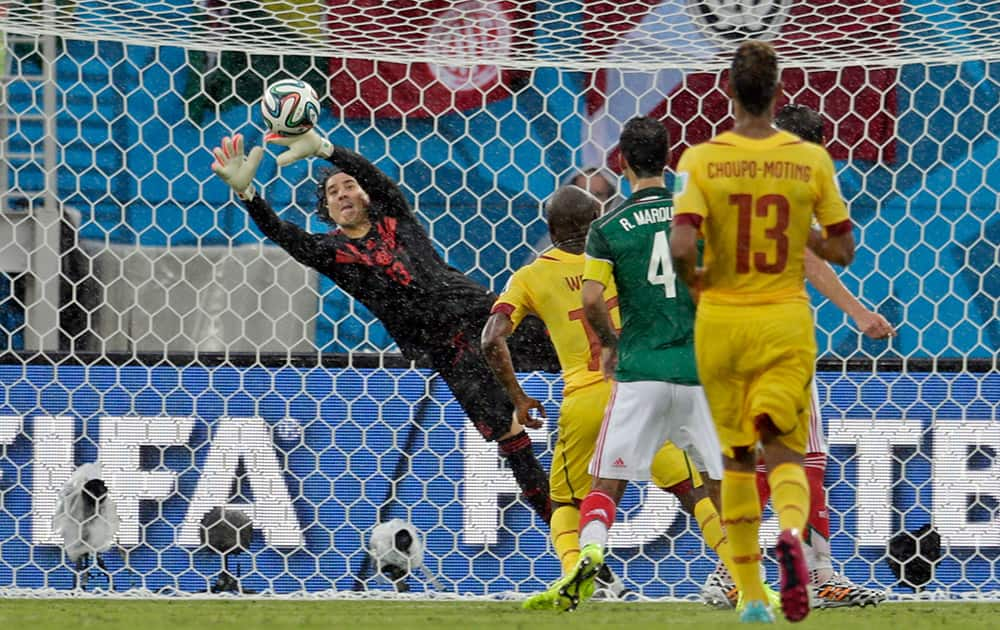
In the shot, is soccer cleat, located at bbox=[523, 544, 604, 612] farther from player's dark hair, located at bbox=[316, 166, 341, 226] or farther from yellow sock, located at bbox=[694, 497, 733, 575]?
player's dark hair, located at bbox=[316, 166, 341, 226]

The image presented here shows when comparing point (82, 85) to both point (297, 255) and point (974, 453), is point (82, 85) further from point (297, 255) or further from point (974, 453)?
point (974, 453)

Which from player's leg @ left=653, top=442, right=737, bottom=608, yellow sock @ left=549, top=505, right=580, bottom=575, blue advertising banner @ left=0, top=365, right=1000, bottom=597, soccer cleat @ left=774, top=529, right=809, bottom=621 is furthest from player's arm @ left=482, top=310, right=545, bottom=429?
soccer cleat @ left=774, top=529, right=809, bottom=621

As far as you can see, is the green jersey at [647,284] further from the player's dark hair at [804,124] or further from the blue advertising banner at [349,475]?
the blue advertising banner at [349,475]

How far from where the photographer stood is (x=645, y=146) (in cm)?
444

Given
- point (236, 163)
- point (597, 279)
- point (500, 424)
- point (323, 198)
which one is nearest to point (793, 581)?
point (597, 279)

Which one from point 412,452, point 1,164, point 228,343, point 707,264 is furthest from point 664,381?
point 1,164

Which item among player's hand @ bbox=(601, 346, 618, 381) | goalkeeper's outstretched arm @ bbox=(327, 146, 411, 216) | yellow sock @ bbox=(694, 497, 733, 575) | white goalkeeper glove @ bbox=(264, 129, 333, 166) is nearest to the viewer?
player's hand @ bbox=(601, 346, 618, 381)

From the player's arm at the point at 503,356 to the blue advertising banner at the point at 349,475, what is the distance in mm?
835

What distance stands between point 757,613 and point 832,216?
0.91 m

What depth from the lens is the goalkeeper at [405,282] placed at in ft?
18.5

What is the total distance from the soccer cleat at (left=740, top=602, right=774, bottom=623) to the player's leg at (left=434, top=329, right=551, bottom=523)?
1775 mm

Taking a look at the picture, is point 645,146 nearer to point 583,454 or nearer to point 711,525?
point 583,454

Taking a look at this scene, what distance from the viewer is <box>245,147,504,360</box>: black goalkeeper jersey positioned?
5996 millimetres

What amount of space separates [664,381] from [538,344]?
71.1 inches
